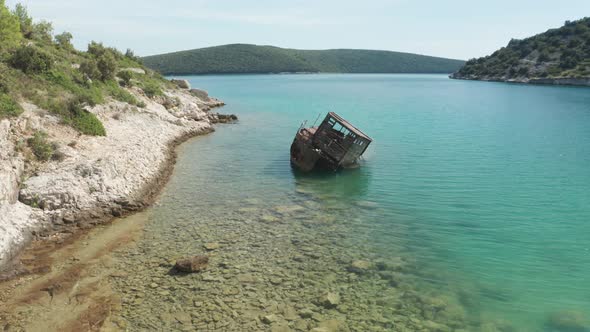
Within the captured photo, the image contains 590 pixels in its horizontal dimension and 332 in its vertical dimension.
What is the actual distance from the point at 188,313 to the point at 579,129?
166ft

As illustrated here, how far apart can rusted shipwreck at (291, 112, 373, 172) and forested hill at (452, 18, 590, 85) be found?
431ft

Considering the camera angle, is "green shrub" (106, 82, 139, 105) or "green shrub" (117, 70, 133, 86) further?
"green shrub" (117, 70, 133, 86)

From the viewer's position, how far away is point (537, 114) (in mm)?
59406

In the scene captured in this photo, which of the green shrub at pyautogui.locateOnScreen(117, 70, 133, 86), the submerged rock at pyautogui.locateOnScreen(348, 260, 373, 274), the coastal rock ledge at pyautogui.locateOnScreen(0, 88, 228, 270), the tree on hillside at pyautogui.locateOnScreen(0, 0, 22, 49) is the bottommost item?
the submerged rock at pyautogui.locateOnScreen(348, 260, 373, 274)

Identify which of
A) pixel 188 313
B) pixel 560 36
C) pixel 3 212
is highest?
pixel 560 36

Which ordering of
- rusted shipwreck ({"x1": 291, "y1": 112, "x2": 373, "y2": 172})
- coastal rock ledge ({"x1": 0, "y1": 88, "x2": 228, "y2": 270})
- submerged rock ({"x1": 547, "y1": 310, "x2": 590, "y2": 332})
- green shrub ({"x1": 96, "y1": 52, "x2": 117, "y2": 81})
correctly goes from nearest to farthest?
submerged rock ({"x1": 547, "y1": 310, "x2": 590, "y2": 332})
coastal rock ledge ({"x1": 0, "y1": 88, "x2": 228, "y2": 270})
rusted shipwreck ({"x1": 291, "y1": 112, "x2": 373, "y2": 172})
green shrub ({"x1": 96, "y1": 52, "x2": 117, "y2": 81})

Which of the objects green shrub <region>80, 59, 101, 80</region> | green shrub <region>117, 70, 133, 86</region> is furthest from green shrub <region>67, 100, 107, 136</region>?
green shrub <region>117, 70, 133, 86</region>

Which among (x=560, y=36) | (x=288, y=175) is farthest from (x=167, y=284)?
(x=560, y=36)

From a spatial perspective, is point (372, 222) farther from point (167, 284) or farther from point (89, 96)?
point (89, 96)

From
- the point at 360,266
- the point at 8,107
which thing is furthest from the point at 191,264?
the point at 8,107

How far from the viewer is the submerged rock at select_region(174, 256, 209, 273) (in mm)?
14383

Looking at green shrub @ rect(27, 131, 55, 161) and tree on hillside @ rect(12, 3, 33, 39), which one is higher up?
tree on hillside @ rect(12, 3, 33, 39)

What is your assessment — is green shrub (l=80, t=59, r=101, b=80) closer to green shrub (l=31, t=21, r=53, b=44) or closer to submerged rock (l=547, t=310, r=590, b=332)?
green shrub (l=31, t=21, r=53, b=44)

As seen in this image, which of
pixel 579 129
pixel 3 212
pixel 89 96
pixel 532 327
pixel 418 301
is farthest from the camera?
pixel 579 129
